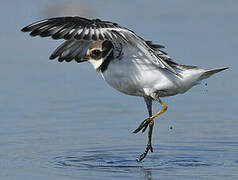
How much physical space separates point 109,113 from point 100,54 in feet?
5.83

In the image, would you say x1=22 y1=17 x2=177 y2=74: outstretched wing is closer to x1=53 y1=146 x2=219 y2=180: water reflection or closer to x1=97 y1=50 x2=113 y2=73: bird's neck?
x1=97 y1=50 x2=113 y2=73: bird's neck

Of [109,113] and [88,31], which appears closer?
[88,31]

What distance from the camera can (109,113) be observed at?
11469 mm

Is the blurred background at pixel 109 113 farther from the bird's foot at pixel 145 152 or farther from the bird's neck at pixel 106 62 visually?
the bird's neck at pixel 106 62

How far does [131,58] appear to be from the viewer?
9695mm

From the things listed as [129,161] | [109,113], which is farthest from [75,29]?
[109,113]

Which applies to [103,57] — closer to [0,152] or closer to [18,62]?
[0,152]

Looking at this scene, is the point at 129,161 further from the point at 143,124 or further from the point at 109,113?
the point at 109,113

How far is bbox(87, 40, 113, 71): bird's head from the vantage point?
9.76 m

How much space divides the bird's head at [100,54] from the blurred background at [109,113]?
1080 mm

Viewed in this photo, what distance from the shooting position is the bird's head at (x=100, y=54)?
384 inches

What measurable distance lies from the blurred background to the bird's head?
108 cm

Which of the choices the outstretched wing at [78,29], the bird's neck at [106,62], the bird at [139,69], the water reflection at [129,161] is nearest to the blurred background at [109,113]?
the water reflection at [129,161]

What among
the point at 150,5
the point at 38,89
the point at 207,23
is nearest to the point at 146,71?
the point at 38,89
